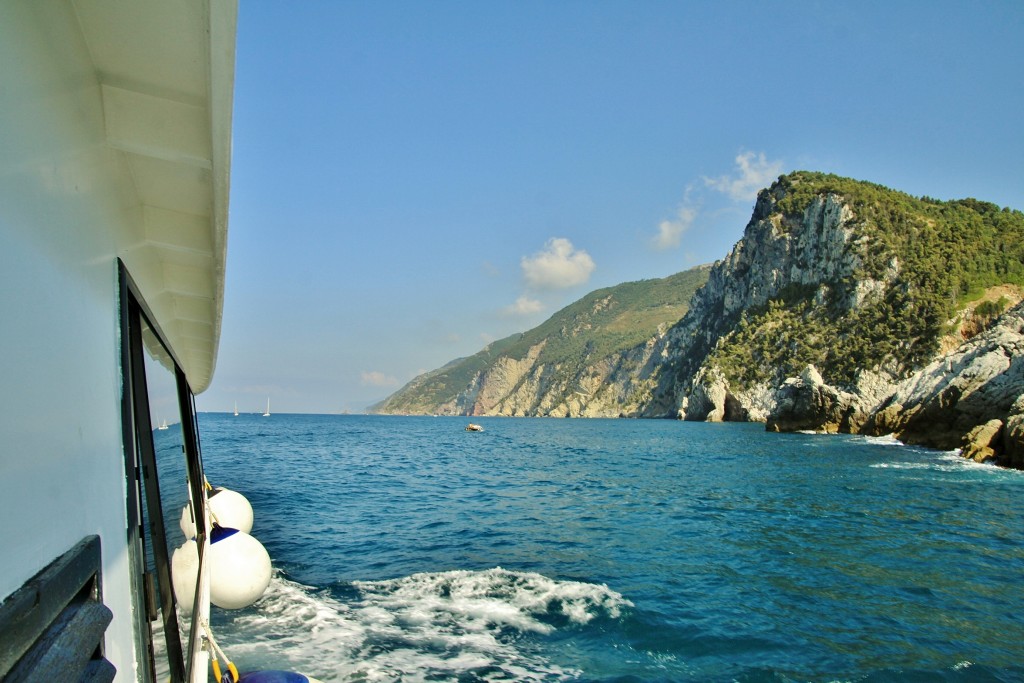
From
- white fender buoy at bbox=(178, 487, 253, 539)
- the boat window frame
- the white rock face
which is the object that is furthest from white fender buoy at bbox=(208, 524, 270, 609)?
the white rock face

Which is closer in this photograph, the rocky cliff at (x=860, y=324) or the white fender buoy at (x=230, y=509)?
the white fender buoy at (x=230, y=509)

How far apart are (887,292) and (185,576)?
9122 cm

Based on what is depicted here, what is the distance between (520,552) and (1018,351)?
1393 inches

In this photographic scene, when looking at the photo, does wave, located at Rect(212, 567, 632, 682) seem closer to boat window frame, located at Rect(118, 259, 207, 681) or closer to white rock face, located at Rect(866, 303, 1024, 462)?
boat window frame, located at Rect(118, 259, 207, 681)

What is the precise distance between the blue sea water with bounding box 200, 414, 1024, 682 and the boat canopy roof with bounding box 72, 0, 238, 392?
549 cm

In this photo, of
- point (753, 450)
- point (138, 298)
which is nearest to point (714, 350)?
point (753, 450)

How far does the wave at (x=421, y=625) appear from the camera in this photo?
6.87m

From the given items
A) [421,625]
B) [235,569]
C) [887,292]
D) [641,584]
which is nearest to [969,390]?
[641,584]

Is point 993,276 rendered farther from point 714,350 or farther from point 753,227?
point 753,227

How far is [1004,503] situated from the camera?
17.5m

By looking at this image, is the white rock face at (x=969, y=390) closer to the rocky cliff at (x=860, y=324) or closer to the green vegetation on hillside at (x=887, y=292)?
the rocky cliff at (x=860, y=324)

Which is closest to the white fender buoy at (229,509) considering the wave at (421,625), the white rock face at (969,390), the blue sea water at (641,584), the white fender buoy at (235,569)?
the blue sea water at (641,584)

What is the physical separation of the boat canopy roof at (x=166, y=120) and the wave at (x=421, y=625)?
5218mm

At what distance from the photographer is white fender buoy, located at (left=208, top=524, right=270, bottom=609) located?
21.8 feet
